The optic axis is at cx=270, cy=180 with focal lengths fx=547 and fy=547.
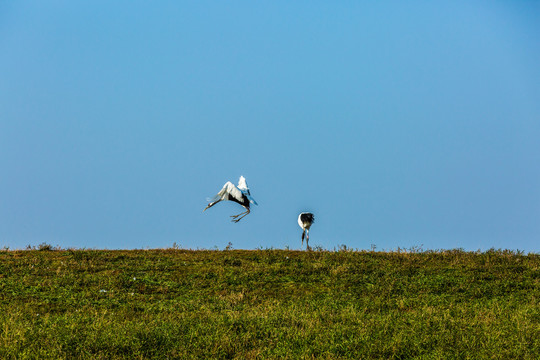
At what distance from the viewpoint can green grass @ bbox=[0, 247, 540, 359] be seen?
937cm

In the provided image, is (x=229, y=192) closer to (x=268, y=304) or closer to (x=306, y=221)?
(x=306, y=221)

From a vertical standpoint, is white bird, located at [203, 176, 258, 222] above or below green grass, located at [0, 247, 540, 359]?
above

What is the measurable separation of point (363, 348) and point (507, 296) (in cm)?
768

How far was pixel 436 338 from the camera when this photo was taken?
9898mm

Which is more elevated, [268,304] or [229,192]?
[229,192]

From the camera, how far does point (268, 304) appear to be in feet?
44.8

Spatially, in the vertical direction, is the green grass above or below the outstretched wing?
below

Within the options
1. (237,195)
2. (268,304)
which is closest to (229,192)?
(237,195)

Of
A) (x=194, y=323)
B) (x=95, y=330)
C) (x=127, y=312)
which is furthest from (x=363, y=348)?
(x=127, y=312)

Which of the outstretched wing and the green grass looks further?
the outstretched wing

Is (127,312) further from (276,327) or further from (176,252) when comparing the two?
(176,252)

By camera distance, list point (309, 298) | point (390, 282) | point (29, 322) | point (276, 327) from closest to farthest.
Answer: point (276, 327), point (29, 322), point (309, 298), point (390, 282)

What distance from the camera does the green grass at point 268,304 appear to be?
9.37 meters

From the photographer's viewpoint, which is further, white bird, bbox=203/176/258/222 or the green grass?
white bird, bbox=203/176/258/222
